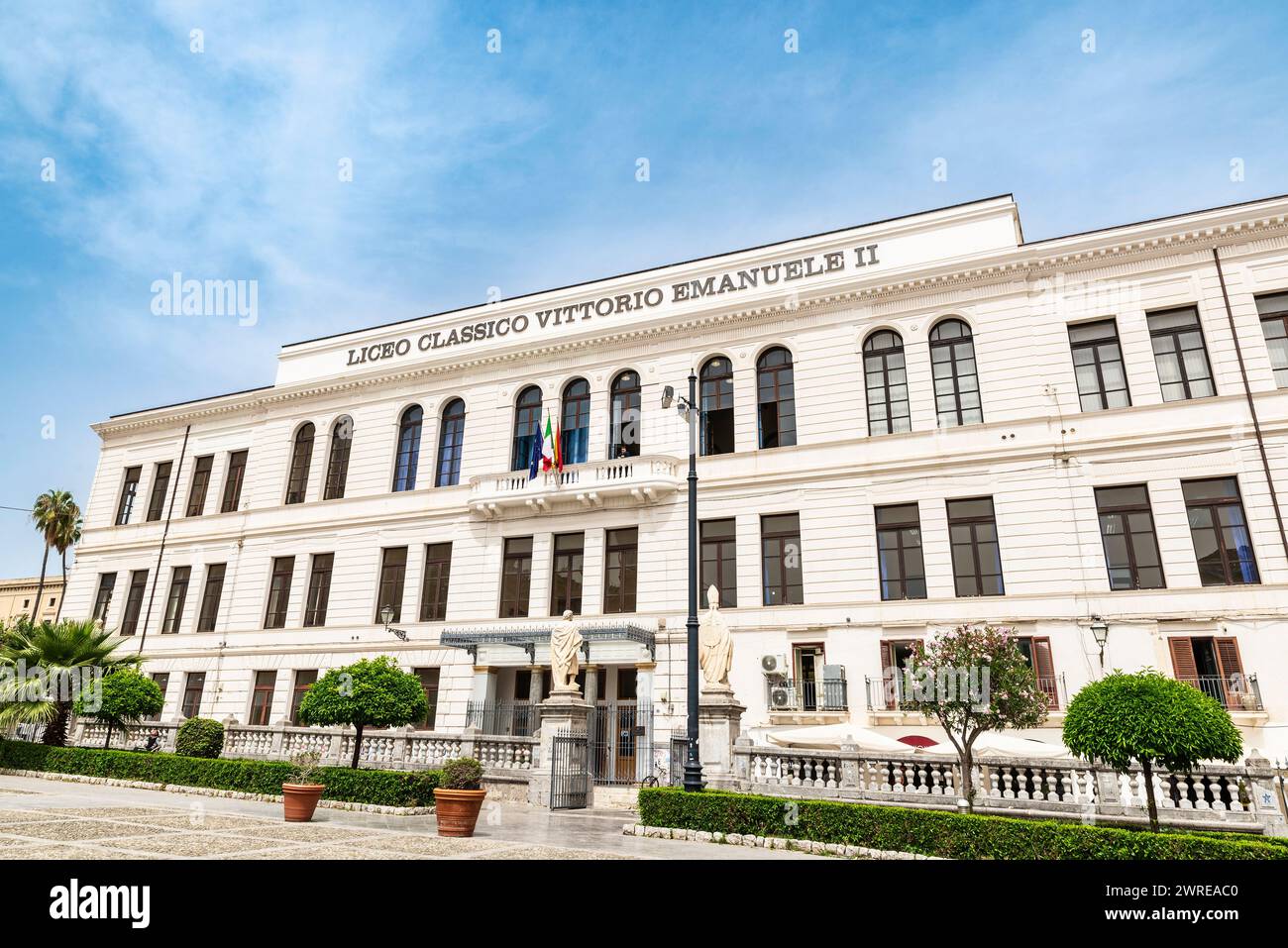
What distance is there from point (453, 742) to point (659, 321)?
15.4m

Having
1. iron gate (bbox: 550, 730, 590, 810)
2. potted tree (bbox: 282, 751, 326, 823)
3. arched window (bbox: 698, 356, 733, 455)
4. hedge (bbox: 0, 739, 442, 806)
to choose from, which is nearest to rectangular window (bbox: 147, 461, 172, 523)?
hedge (bbox: 0, 739, 442, 806)

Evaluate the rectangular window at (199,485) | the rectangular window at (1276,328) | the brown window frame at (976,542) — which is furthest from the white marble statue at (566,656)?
the rectangular window at (199,485)

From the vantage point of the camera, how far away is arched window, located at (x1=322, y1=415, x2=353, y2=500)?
3266cm

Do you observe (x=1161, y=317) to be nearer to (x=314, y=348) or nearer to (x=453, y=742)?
(x=453, y=742)

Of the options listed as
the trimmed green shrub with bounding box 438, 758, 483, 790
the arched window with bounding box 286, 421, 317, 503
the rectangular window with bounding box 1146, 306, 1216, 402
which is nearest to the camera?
the trimmed green shrub with bounding box 438, 758, 483, 790

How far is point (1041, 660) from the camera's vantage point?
2083cm

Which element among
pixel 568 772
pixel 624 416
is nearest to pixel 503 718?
pixel 568 772

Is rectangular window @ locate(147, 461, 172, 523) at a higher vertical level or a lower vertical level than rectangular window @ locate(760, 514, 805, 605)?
higher

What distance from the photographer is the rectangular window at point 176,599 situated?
110ft

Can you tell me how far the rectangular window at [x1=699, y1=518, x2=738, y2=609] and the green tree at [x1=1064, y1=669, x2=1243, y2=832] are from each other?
12737 mm

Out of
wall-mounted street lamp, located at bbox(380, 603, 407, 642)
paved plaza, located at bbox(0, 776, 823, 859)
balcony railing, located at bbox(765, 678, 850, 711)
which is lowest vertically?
paved plaza, located at bbox(0, 776, 823, 859)

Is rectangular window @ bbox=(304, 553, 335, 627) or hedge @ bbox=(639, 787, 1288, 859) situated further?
rectangular window @ bbox=(304, 553, 335, 627)

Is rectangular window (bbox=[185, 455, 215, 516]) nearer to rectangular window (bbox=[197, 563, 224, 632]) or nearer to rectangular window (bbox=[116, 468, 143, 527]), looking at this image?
rectangular window (bbox=[197, 563, 224, 632])
